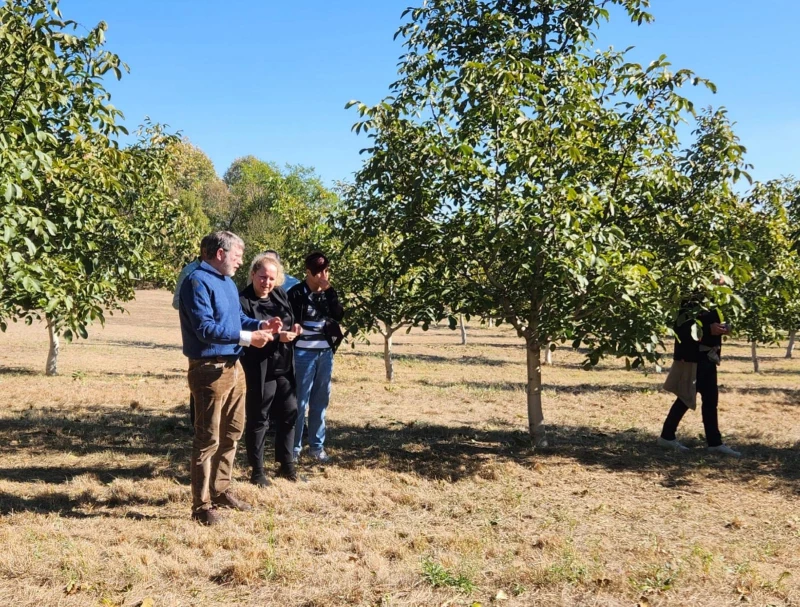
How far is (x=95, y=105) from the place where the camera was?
236 inches

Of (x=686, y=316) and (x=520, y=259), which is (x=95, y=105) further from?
(x=686, y=316)

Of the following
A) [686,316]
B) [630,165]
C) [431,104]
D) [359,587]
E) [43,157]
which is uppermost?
[431,104]

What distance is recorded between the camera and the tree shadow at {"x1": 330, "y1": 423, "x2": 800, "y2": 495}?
6973 millimetres

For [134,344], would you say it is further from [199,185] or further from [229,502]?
[199,185]

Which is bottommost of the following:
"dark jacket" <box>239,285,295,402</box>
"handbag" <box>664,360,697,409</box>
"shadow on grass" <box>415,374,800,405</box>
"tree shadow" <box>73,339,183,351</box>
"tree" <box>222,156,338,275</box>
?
"shadow on grass" <box>415,374,800,405</box>

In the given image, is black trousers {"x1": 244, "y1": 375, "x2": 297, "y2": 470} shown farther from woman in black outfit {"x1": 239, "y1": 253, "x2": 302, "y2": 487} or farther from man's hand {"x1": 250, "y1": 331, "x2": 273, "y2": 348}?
man's hand {"x1": 250, "y1": 331, "x2": 273, "y2": 348}

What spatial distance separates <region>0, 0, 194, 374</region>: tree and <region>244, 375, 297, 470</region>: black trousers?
4.96 feet

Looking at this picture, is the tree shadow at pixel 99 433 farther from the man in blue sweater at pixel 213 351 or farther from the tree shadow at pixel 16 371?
the tree shadow at pixel 16 371

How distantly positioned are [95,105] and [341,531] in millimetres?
4144

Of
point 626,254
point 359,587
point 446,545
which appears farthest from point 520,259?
point 359,587

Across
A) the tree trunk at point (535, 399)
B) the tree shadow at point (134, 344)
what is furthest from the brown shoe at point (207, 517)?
the tree shadow at point (134, 344)

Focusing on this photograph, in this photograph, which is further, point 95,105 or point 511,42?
point 511,42

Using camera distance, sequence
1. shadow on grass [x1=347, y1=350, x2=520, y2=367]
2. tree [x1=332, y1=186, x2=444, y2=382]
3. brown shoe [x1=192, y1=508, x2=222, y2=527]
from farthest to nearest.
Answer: shadow on grass [x1=347, y1=350, x2=520, y2=367] < tree [x1=332, y1=186, x2=444, y2=382] < brown shoe [x1=192, y1=508, x2=222, y2=527]

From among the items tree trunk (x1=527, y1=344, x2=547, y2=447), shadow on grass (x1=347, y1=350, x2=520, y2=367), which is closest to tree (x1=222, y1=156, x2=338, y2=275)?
tree trunk (x1=527, y1=344, x2=547, y2=447)
